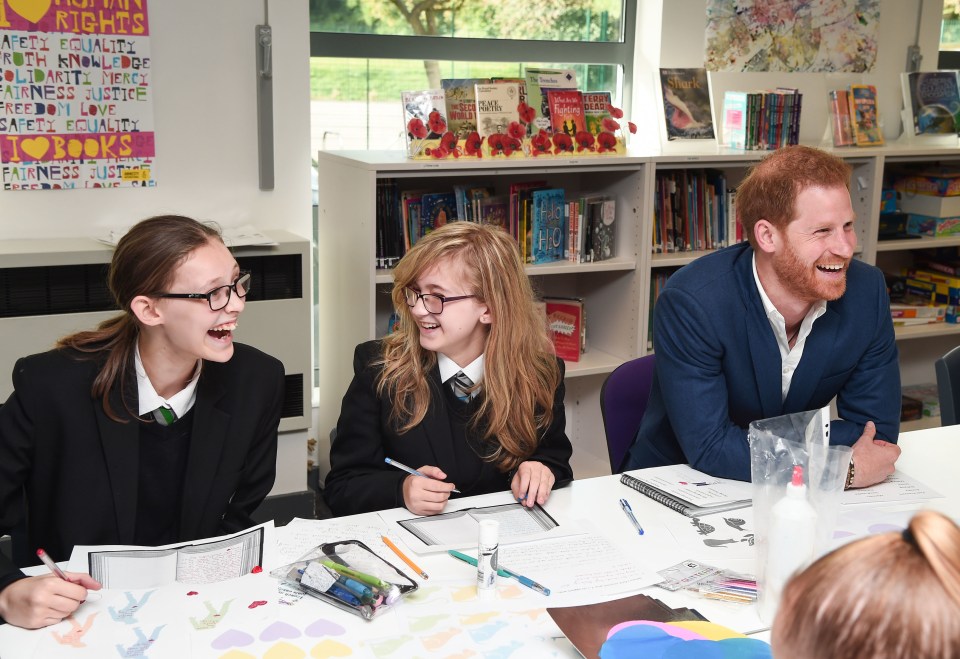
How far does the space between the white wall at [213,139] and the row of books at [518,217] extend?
1.26 ft

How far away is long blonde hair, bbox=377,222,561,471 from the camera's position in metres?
2.04

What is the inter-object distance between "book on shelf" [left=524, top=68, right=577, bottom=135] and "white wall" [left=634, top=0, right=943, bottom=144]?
1.68 feet

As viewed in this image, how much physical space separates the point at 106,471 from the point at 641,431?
3.82 ft

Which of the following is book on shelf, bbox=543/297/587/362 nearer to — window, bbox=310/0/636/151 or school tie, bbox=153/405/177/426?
window, bbox=310/0/636/151

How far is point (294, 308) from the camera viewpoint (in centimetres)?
318

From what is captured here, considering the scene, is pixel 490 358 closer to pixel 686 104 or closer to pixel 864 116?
pixel 686 104

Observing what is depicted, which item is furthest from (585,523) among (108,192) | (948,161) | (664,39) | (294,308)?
(948,161)

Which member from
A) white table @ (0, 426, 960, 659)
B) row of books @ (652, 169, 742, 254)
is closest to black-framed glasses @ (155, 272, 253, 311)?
white table @ (0, 426, 960, 659)

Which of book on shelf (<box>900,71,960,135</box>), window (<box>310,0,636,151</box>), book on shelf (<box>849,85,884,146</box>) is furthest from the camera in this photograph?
book on shelf (<box>900,71,960,135</box>)

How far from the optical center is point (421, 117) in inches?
126

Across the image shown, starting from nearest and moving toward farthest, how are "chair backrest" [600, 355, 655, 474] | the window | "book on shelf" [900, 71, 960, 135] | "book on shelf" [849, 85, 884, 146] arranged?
"chair backrest" [600, 355, 655, 474], the window, "book on shelf" [849, 85, 884, 146], "book on shelf" [900, 71, 960, 135]

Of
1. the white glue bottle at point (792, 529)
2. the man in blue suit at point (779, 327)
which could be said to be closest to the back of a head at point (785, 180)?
the man in blue suit at point (779, 327)

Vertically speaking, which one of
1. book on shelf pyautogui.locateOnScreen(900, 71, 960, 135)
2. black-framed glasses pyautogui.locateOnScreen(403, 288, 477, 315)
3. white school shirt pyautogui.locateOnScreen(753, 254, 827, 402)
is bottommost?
white school shirt pyautogui.locateOnScreen(753, 254, 827, 402)

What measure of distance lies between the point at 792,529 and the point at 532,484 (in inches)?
22.2
